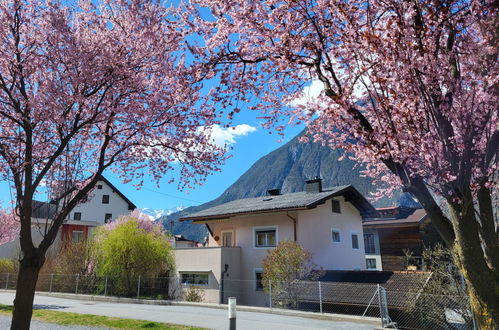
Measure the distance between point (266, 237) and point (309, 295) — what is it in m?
6.00

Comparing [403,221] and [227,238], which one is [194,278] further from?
[403,221]

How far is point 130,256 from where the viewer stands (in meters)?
20.3

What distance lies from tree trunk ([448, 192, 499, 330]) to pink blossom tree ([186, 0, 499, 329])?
0.5 inches

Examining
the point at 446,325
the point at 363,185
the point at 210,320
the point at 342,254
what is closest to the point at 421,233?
the point at 342,254

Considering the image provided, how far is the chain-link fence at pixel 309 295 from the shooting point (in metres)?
10.2

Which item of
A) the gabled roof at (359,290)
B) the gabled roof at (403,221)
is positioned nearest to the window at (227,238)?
the gabled roof at (359,290)

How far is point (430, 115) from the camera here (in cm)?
495

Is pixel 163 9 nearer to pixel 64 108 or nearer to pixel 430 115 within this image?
pixel 64 108

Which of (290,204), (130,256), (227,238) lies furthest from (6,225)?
(290,204)

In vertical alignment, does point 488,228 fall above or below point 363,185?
below

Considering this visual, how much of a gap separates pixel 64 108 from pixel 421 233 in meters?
27.8

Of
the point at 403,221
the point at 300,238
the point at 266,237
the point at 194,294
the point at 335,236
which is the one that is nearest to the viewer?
the point at 194,294

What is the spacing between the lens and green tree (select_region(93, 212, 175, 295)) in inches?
788

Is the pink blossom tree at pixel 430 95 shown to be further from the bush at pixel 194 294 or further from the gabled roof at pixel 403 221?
the gabled roof at pixel 403 221
